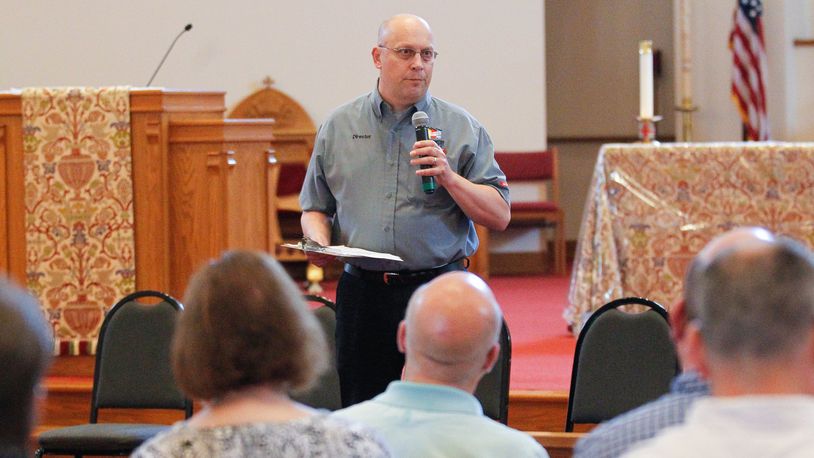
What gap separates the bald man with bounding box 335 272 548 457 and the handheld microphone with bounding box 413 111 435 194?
1.20 m

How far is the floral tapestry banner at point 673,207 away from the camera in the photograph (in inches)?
218

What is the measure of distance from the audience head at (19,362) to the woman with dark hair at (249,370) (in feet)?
0.60

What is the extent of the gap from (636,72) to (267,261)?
9356mm

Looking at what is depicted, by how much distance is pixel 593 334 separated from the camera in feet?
12.7

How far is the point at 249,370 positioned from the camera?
173 centimetres

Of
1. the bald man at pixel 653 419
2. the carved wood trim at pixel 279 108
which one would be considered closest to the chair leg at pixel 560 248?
the carved wood trim at pixel 279 108

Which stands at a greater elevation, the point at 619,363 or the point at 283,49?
the point at 283,49

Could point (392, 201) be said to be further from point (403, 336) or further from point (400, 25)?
point (403, 336)

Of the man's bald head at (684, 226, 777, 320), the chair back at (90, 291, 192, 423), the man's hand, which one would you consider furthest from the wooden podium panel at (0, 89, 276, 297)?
the man's bald head at (684, 226, 777, 320)

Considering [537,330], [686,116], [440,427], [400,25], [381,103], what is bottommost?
[537,330]

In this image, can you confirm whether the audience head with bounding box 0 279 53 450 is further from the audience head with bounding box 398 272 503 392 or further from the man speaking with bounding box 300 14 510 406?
the man speaking with bounding box 300 14 510 406

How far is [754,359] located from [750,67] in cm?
815

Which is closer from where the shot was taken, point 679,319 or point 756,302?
point 756,302

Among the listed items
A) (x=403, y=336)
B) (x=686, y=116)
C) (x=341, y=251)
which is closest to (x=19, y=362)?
(x=403, y=336)
